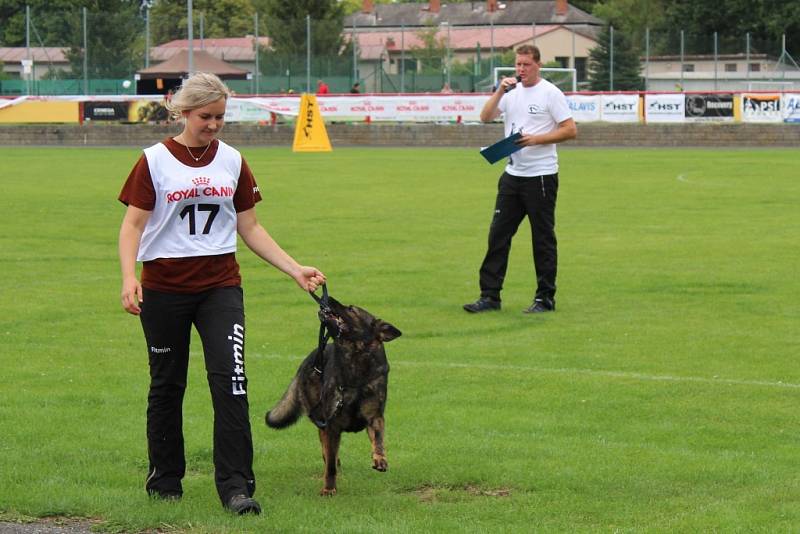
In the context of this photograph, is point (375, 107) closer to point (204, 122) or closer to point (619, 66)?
point (619, 66)

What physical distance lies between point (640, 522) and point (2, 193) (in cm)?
2053

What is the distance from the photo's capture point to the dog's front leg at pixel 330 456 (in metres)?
6.34

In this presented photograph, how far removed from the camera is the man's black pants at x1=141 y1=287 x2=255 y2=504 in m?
6.11

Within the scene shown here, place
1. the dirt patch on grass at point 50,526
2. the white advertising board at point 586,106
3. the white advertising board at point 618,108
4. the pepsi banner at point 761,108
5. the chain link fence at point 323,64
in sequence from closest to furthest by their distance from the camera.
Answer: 1. the dirt patch on grass at point 50,526
2. the pepsi banner at point 761,108
3. the white advertising board at point 618,108
4. the white advertising board at point 586,106
5. the chain link fence at point 323,64

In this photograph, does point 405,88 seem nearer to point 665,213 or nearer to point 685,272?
point 665,213

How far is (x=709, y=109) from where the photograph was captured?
42.3 meters

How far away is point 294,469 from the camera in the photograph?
6.99 meters

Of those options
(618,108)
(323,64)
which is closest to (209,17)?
(323,64)

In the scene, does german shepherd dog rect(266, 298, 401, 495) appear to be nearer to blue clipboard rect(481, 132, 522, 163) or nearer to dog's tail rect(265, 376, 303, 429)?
dog's tail rect(265, 376, 303, 429)

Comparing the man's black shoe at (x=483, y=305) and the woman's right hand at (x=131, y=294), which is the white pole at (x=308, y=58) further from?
the woman's right hand at (x=131, y=294)

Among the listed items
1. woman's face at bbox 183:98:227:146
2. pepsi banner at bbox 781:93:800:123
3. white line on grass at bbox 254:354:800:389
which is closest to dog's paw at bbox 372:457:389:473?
woman's face at bbox 183:98:227:146

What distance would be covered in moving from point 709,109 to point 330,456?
123ft

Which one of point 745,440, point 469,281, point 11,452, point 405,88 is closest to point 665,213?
point 469,281

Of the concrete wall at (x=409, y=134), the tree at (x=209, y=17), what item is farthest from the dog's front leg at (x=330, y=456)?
the tree at (x=209, y=17)
